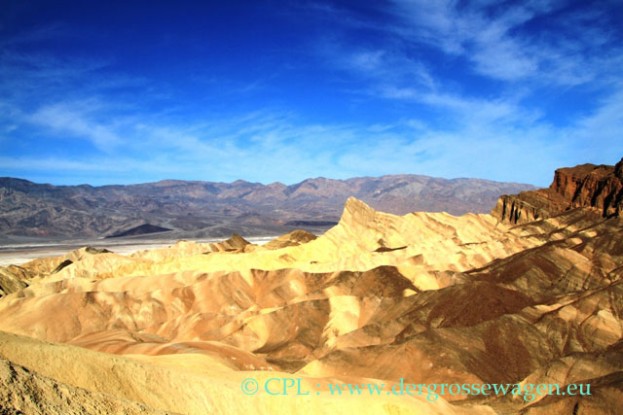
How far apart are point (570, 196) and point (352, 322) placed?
134ft

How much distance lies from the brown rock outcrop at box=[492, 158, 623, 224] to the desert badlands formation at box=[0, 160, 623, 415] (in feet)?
0.81

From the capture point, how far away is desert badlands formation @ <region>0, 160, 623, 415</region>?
15.4 m

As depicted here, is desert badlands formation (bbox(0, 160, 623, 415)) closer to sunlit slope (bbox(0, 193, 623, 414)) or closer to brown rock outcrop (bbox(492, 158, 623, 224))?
sunlit slope (bbox(0, 193, 623, 414))

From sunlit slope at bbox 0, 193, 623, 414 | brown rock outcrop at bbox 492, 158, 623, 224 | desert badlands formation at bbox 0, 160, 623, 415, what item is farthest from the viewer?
brown rock outcrop at bbox 492, 158, 623, 224

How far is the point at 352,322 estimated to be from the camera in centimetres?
3528

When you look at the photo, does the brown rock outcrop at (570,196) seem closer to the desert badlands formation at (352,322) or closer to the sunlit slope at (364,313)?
the desert badlands formation at (352,322)

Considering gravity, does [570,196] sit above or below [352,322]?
above

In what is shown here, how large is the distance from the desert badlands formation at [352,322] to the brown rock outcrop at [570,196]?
246 mm

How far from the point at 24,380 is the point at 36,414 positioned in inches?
48.8

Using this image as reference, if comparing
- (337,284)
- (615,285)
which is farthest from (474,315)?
(337,284)

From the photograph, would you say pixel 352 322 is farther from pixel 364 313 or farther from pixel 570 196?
pixel 570 196

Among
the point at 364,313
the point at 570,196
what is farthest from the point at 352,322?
the point at 570,196

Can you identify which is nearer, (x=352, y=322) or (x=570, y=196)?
(x=352, y=322)

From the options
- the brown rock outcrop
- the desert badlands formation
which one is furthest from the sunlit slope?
the brown rock outcrop
